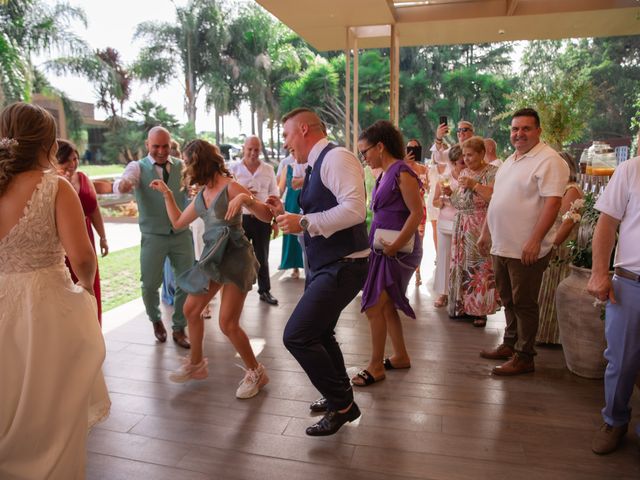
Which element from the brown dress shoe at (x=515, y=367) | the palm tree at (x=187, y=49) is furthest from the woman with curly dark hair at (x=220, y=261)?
the palm tree at (x=187, y=49)

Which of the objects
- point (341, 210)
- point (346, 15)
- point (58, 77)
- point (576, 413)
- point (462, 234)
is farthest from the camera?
point (58, 77)

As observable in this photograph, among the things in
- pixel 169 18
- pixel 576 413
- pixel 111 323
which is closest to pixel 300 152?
pixel 576 413

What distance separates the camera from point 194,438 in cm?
260

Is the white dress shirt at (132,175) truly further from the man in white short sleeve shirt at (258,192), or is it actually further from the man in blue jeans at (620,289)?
the man in blue jeans at (620,289)

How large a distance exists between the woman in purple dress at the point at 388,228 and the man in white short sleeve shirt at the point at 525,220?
56 cm

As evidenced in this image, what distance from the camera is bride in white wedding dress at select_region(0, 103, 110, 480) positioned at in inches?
72.6

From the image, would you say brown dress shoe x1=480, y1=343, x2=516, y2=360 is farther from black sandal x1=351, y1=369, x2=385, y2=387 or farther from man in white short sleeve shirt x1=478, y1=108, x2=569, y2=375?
black sandal x1=351, y1=369, x2=385, y2=387

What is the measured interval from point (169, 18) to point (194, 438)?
102ft

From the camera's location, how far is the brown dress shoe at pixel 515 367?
3346 mm

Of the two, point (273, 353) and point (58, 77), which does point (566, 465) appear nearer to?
point (273, 353)

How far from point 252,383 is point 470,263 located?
7.14ft

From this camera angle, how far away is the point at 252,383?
3080mm

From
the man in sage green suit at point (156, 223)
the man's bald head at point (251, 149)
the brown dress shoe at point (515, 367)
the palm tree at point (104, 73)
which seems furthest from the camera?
the palm tree at point (104, 73)

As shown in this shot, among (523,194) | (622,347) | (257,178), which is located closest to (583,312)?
(523,194)
